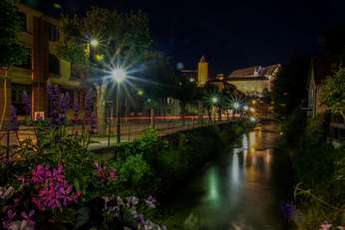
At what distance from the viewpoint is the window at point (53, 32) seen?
3148 cm

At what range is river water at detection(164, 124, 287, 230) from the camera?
1431 centimetres

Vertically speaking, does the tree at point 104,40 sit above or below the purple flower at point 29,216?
above

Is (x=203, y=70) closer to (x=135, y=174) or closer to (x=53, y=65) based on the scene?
(x=53, y=65)

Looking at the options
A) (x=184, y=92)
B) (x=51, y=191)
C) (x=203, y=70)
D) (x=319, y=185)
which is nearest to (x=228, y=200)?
(x=319, y=185)

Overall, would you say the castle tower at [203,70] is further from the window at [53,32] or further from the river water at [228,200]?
the river water at [228,200]

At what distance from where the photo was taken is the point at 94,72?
927 inches

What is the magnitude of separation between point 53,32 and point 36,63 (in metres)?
3.91

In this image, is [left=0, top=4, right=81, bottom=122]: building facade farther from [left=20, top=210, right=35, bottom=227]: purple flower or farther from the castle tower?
the castle tower

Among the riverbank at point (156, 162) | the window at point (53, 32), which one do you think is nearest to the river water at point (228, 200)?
the riverbank at point (156, 162)

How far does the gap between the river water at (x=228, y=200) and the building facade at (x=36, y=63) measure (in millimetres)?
12487

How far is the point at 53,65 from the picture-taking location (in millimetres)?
32500

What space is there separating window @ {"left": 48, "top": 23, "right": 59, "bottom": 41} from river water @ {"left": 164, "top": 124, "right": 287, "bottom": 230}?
58.2 feet

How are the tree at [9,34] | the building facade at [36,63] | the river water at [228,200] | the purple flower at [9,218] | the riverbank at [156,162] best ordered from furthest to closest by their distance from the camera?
the building facade at [36,63]
the river water at [228,200]
the riverbank at [156,162]
the tree at [9,34]
the purple flower at [9,218]

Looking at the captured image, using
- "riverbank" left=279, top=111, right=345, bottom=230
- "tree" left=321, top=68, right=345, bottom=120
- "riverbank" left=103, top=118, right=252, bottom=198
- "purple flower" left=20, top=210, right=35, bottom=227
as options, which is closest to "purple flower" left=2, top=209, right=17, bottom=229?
"purple flower" left=20, top=210, right=35, bottom=227
